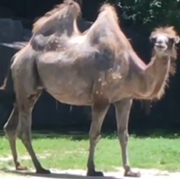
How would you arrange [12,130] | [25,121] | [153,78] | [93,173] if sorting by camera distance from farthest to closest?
[12,130] → [25,121] → [153,78] → [93,173]

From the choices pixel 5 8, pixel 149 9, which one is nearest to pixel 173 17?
pixel 149 9

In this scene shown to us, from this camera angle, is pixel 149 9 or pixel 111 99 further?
pixel 149 9

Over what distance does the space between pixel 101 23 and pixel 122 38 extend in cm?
36

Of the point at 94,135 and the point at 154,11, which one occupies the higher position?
the point at 154,11

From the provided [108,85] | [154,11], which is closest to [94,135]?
[108,85]

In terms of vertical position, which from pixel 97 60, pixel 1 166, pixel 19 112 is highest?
pixel 97 60

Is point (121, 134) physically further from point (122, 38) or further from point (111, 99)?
point (122, 38)

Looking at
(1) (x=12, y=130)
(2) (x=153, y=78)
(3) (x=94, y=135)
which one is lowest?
(1) (x=12, y=130)

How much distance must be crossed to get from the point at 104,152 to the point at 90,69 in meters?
3.14

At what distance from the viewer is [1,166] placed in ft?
36.8

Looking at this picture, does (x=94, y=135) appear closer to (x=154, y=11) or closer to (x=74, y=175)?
(x=74, y=175)

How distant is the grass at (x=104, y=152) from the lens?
11.7 meters

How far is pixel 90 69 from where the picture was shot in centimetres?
1050

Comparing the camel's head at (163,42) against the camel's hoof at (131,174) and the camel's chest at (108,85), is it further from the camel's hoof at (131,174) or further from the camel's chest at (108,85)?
the camel's hoof at (131,174)
